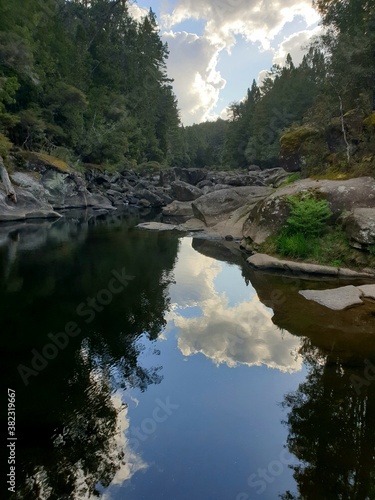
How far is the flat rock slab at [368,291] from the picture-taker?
8.61m

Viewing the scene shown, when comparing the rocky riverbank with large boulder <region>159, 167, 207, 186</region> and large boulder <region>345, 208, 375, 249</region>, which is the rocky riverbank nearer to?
large boulder <region>345, 208, 375, 249</region>

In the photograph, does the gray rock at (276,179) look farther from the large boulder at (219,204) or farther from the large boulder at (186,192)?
the large boulder at (186,192)

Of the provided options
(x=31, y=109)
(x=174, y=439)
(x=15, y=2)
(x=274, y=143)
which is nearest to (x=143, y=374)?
(x=174, y=439)

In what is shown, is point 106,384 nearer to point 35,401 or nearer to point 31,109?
point 35,401

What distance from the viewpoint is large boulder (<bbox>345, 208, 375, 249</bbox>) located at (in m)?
10.9

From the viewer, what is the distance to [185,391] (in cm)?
515

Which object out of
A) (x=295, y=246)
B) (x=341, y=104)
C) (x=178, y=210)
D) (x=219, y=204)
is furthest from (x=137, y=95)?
(x=295, y=246)

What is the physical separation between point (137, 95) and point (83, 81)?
15.2 meters

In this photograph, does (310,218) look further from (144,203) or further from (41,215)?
(144,203)

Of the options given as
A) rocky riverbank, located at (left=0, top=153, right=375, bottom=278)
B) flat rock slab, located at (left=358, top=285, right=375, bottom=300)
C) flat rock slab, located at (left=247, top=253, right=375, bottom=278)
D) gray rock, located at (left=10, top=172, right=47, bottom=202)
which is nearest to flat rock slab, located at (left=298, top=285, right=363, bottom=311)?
flat rock slab, located at (left=358, top=285, right=375, bottom=300)

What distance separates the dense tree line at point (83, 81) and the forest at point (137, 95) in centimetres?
13

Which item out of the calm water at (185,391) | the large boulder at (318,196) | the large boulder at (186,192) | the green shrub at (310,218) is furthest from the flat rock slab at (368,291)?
the large boulder at (186,192)

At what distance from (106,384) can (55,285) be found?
5.36 m

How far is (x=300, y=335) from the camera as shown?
22.7 ft
